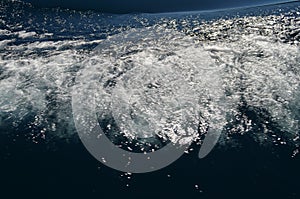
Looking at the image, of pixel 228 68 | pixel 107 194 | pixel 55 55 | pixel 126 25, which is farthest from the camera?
pixel 126 25

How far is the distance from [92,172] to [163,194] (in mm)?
959

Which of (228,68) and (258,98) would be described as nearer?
(258,98)

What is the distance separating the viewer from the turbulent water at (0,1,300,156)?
5.38 metres

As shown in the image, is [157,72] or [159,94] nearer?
[159,94]

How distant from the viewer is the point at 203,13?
8.34m

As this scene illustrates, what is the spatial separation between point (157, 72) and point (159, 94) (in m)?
0.63

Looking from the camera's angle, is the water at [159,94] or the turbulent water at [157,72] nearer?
the water at [159,94]

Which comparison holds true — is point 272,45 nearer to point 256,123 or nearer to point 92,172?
point 256,123

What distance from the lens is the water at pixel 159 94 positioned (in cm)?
457

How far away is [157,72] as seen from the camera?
6.43 m

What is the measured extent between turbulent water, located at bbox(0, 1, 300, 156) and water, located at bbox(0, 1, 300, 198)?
0.02 metres

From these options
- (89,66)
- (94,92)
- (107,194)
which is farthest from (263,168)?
(89,66)

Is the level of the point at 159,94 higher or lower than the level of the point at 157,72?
lower

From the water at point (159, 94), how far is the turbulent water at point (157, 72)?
19 millimetres
